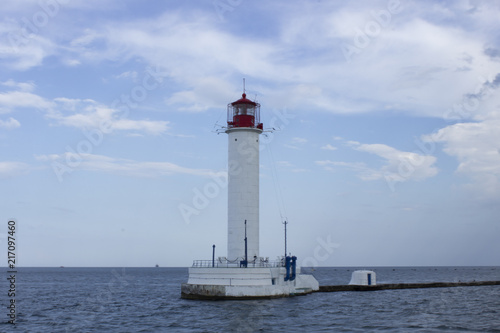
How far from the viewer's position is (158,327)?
106ft

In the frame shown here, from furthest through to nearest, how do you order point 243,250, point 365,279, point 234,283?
point 365,279
point 243,250
point 234,283

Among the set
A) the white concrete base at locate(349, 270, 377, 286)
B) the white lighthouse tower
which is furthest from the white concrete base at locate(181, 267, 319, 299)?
the white concrete base at locate(349, 270, 377, 286)

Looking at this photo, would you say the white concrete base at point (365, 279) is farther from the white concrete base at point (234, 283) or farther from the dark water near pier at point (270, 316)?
the white concrete base at point (234, 283)

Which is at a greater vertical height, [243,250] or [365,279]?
[243,250]

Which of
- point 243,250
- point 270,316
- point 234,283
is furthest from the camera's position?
point 243,250

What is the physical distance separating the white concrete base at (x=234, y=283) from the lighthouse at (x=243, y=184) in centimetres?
243

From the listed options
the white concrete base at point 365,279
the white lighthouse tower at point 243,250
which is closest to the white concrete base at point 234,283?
the white lighthouse tower at point 243,250

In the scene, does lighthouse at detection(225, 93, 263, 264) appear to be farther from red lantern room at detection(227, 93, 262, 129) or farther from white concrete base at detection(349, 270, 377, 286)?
white concrete base at detection(349, 270, 377, 286)

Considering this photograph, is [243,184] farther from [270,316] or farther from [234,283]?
[270,316]

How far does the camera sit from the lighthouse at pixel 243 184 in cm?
4375

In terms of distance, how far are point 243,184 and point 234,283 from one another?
872cm

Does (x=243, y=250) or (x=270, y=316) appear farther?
(x=243, y=250)

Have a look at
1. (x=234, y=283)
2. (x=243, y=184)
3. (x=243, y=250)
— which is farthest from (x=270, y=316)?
(x=243, y=184)

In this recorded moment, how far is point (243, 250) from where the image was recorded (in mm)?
43562
